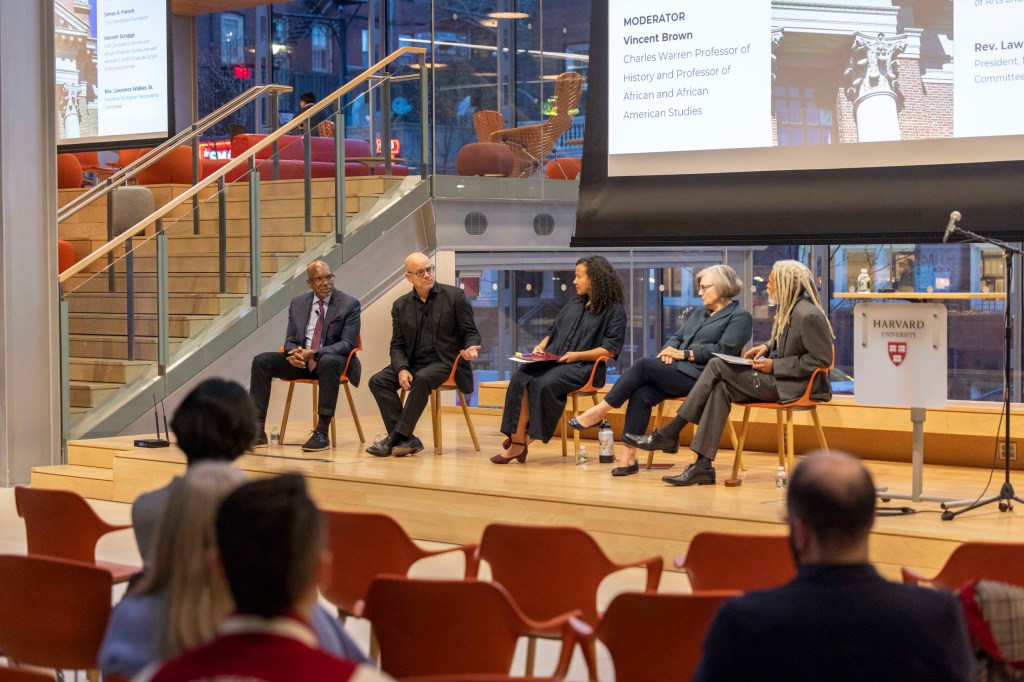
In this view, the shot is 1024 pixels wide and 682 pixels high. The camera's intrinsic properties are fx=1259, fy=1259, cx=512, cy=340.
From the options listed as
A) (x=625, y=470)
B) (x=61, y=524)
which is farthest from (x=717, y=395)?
(x=61, y=524)

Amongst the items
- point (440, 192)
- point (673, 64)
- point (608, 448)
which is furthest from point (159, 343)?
point (673, 64)

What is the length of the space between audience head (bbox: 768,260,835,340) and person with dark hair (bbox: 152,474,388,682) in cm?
455

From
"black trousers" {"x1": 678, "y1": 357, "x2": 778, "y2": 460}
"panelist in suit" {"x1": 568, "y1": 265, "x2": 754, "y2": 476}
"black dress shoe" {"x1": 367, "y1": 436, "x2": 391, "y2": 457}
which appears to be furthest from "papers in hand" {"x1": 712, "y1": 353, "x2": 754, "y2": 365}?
"black dress shoe" {"x1": 367, "y1": 436, "x2": 391, "y2": 457}

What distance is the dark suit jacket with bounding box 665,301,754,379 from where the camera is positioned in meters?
6.48

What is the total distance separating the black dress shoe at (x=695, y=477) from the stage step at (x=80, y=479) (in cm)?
357

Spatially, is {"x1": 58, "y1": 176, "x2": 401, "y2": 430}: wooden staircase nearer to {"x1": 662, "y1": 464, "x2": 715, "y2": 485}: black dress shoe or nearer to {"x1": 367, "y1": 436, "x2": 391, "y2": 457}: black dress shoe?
{"x1": 367, "y1": 436, "x2": 391, "y2": 457}: black dress shoe

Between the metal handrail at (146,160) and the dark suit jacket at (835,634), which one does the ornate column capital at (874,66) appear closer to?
the dark suit jacket at (835,634)

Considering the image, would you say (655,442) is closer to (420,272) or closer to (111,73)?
(420,272)

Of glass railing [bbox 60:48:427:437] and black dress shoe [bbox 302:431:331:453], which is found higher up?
glass railing [bbox 60:48:427:437]

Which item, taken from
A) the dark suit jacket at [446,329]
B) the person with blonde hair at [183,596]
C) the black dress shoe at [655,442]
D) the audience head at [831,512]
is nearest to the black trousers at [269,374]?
the dark suit jacket at [446,329]

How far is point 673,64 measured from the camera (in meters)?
6.69

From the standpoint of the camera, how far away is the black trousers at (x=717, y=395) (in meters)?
6.02

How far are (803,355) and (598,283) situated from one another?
1.39 meters

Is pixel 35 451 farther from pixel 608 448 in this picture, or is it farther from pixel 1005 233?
pixel 1005 233
